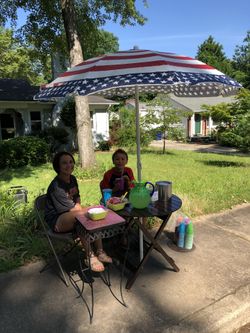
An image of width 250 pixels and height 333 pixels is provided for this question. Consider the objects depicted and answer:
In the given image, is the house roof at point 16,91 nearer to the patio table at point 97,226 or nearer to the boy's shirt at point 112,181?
the boy's shirt at point 112,181

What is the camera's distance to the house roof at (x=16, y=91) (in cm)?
1549

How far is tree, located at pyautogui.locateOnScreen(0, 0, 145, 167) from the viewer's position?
10.1m

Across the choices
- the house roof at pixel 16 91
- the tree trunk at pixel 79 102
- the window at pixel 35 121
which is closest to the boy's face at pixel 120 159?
the tree trunk at pixel 79 102

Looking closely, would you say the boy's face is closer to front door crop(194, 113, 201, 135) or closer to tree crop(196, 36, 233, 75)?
front door crop(194, 113, 201, 135)

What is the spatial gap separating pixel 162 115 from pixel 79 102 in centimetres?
719

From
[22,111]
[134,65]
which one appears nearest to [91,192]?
[134,65]

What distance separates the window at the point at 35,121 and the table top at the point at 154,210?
47.2 ft

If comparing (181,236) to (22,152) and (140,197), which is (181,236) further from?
(22,152)

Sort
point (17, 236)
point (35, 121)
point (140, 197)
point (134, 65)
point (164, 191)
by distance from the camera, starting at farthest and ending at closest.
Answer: point (35, 121) → point (17, 236) → point (164, 191) → point (140, 197) → point (134, 65)

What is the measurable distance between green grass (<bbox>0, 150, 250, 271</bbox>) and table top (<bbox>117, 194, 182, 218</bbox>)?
1.46 m

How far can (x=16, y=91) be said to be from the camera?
55.7 feet

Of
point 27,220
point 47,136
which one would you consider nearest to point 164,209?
point 27,220

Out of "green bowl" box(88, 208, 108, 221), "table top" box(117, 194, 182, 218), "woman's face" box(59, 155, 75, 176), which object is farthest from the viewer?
"woman's face" box(59, 155, 75, 176)

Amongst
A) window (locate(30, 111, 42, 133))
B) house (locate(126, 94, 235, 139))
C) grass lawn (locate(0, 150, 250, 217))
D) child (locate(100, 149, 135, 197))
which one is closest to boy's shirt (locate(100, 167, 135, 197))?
child (locate(100, 149, 135, 197))
